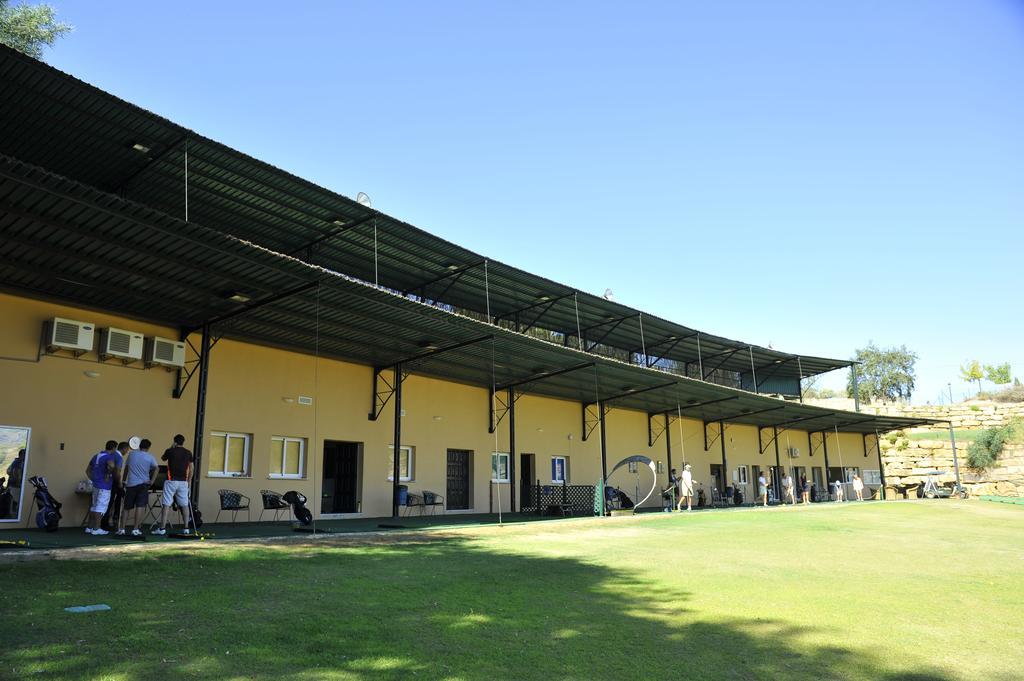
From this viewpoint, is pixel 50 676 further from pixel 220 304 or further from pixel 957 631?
pixel 220 304

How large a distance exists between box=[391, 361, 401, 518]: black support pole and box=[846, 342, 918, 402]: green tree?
62367mm

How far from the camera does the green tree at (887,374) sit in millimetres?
68438

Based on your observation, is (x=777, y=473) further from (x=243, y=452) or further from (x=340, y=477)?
(x=243, y=452)

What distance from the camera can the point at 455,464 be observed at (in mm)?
20656

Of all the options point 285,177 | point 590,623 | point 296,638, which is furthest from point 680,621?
point 285,177

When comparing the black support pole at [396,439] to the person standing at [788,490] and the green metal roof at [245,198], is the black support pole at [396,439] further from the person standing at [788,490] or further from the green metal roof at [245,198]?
the person standing at [788,490]

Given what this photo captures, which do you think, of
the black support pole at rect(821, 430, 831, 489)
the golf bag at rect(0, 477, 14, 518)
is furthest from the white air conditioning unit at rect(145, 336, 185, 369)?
the black support pole at rect(821, 430, 831, 489)

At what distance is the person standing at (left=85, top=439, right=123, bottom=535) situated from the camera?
10.5 meters

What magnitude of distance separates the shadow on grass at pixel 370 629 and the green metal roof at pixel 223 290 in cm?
453

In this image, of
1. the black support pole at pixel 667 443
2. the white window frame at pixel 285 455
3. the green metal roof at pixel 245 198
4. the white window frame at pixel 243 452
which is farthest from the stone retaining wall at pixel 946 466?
the white window frame at pixel 243 452

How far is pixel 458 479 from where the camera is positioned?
20672 millimetres

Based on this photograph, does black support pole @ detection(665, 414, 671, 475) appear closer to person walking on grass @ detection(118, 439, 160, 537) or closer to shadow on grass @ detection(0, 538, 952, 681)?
shadow on grass @ detection(0, 538, 952, 681)

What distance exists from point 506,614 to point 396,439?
487 inches

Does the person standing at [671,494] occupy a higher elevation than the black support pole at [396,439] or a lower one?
lower
